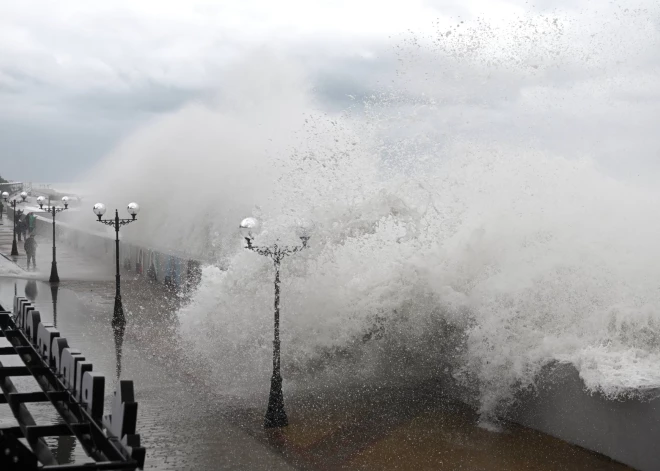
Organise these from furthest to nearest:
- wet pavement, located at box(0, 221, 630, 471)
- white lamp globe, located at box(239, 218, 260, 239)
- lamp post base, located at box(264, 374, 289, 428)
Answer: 1. white lamp globe, located at box(239, 218, 260, 239)
2. lamp post base, located at box(264, 374, 289, 428)
3. wet pavement, located at box(0, 221, 630, 471)

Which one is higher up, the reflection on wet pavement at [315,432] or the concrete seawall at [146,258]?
the concrete seawall at [146,258]

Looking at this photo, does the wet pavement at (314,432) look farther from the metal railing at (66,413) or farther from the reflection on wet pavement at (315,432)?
the metal railing at (66,413)

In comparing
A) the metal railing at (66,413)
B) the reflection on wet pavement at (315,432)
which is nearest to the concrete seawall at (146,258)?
the reflection on wet pavement at (315,432)

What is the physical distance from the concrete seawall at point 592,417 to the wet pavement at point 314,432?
0.20 meters

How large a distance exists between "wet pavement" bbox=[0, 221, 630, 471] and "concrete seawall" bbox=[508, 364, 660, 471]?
0.67 feet

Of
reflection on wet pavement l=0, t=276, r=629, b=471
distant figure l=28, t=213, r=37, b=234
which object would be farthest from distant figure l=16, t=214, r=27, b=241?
reflection on wet pavement l=0, t=276, r=629, b=471

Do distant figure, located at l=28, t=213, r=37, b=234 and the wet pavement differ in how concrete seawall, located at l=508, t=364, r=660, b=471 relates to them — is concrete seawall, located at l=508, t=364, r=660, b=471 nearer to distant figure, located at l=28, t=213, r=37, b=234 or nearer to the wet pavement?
the wet pavement

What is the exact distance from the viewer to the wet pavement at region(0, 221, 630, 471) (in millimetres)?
8969

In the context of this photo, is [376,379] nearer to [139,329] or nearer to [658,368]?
[658,368]

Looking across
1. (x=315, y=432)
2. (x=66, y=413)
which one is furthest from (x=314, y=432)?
(x=66, y=413)

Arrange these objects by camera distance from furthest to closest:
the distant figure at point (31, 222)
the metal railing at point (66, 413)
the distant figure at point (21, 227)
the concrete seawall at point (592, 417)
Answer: the distant figure at point (31, 222), the distant figure at point (21, 227), the concrete seawall at point (592, 417), the metal railing at point (66, 413)

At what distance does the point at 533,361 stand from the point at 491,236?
3946 mm

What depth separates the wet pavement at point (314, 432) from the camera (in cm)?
897

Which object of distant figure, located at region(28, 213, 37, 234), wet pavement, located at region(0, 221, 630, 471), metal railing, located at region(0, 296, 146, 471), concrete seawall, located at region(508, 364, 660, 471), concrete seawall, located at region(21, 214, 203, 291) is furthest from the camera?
distant figure, located at region(28, 213, 37, 234)
